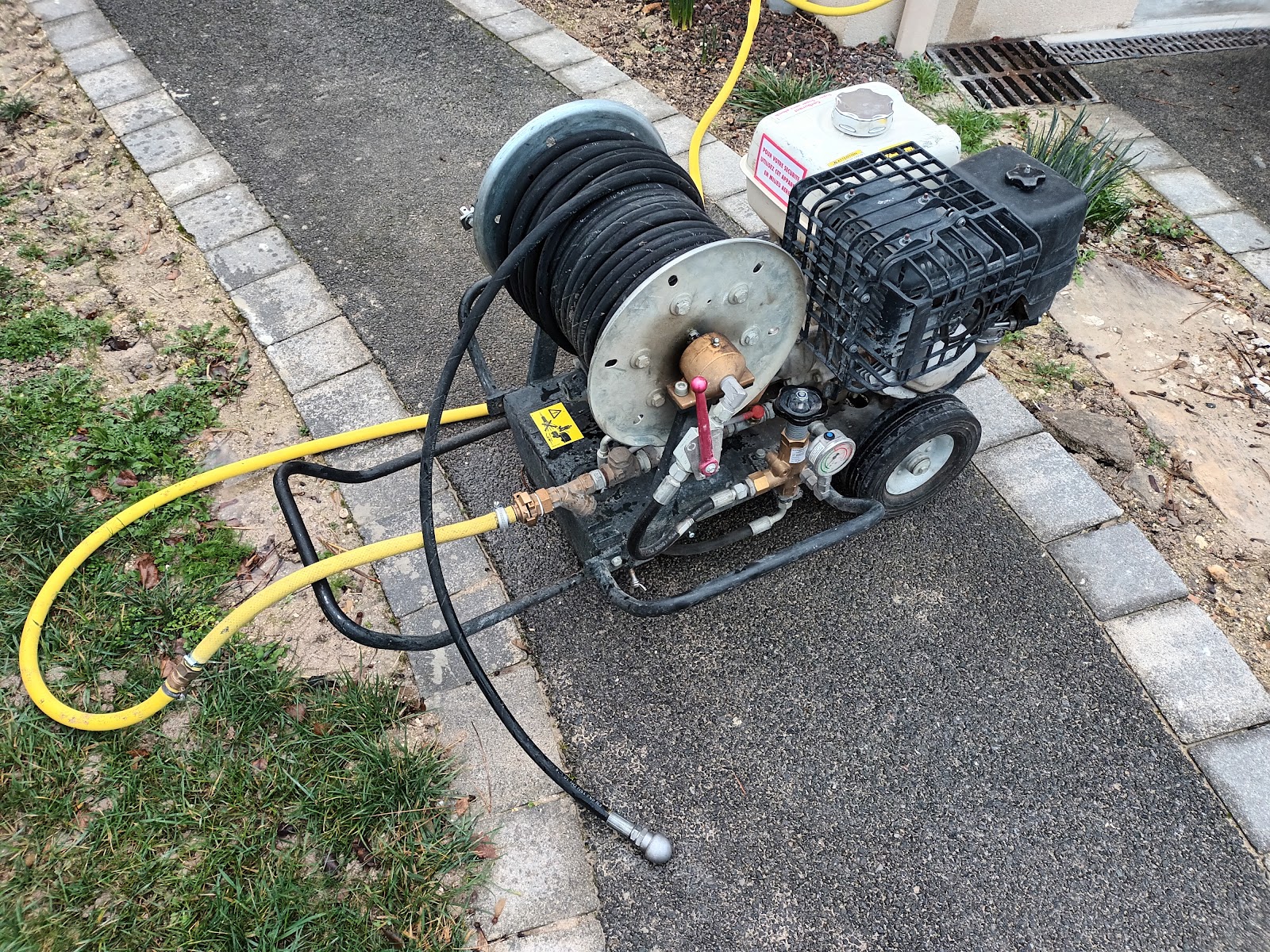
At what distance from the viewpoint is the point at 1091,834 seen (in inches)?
89.0

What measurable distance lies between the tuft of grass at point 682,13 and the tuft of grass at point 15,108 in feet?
11.6

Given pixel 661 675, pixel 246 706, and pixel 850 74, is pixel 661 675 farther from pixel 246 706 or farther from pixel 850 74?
pixel 850 74

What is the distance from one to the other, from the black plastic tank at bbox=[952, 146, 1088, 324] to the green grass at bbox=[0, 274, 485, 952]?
2081 mm

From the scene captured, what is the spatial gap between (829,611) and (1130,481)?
1.31m

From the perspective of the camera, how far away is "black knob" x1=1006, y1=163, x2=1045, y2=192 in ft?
7.00

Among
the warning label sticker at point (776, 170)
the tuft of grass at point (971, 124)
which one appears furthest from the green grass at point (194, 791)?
the tuft of grass at point (971, 124)

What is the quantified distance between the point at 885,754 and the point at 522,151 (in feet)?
6.35

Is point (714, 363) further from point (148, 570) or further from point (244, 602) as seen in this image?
point (148, 570)

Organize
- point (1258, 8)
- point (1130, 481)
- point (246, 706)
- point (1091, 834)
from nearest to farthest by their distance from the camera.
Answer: point (1091, 834), point (246, 706), point (1130, 481), point (1258, 8)

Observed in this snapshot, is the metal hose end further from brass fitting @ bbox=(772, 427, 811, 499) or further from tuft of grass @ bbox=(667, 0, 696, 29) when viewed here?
tuft of grass @ bbox=(667, 0, 696, 29)

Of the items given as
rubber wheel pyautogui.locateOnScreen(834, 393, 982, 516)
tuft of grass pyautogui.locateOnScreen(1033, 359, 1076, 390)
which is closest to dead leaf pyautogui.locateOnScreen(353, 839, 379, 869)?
rubber wheel pyautogui.locateOnScreen(834, 393, 982, 516)

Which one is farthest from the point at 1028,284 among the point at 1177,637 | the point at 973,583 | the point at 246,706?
the point at 246,706

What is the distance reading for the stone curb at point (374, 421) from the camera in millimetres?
2191

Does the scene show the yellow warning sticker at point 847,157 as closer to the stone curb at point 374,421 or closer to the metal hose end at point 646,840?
the stone curb at point 374,421
